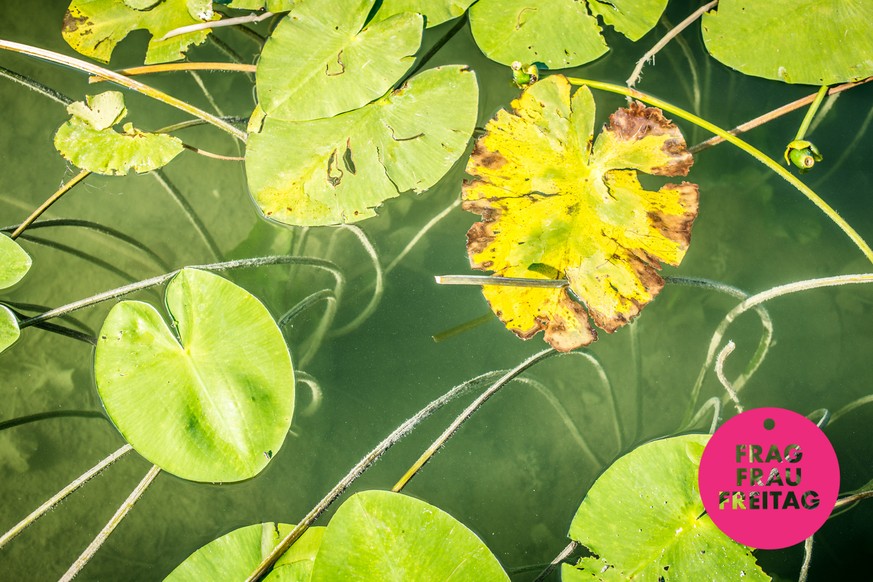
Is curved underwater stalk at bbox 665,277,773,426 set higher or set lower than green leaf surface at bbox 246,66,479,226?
lower

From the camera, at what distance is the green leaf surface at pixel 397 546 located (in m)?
1.12

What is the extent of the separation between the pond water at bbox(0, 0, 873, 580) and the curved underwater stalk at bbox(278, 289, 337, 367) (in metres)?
0.02

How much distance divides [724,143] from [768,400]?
639 millimetres

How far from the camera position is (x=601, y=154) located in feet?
4.04

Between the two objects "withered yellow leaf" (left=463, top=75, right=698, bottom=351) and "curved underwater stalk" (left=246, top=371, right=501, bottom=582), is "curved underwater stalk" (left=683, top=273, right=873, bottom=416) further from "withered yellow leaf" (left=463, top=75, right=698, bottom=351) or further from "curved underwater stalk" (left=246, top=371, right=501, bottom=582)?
"curved underwater stalk" (left=246, top=371, right=501, bottom=582)

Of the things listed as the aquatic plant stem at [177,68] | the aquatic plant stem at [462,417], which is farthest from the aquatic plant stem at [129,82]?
the aquatic plant stem at [462,417]

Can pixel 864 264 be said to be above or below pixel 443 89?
below

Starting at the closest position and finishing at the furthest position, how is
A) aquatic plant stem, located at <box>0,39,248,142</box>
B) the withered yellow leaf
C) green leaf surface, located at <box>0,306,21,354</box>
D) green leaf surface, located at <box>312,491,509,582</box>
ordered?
1. green leaf surface, located at <box>312,491,509,582</box>
2. the withered yellow leaf
3. green leaf surface, located at <box>0,306,21,354</box>
4. aquatic plant stem, located at <box>0,39,248,142</box>

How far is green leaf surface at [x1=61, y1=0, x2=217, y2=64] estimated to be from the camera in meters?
1.49

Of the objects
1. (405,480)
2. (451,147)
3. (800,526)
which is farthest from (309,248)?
(800,526)

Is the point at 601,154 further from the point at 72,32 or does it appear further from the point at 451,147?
the point at 72,32

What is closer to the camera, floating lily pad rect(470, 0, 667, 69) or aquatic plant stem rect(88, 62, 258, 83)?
floating lily pad rect(470, 0, 667, 69)

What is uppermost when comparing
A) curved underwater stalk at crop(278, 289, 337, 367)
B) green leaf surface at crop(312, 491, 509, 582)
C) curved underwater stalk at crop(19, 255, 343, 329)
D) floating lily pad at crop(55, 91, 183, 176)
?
floating lily pad at crop(55, 91, 183, 176)

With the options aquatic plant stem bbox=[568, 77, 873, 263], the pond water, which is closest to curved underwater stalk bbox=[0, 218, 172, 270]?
the pond water
